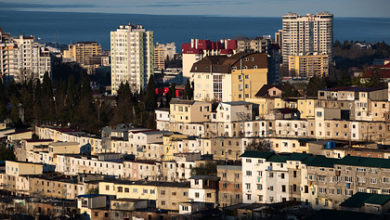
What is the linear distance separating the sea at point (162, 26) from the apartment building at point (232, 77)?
7180 centimetres

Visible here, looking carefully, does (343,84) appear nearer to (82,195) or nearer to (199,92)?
(199,92)

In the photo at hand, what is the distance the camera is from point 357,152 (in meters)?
23.2

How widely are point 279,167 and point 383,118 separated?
482 cm

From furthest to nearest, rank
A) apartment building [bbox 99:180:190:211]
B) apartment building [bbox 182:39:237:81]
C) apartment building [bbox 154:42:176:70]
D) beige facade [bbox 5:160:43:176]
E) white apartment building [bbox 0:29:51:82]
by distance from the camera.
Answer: apartment building [bbox 154:42:176:70], white apartment building [bbox 0:29:51:82], apartment building [bbox 182:39:237:81], beige facade [bbox 5:160:43:176], apartment building [bbox 99:180:190:211]

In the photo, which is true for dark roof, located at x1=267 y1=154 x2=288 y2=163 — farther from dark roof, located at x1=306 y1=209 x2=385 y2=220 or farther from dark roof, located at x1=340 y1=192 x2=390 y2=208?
dark roof, located at x1=306 y1=209 x2=385 y2=220

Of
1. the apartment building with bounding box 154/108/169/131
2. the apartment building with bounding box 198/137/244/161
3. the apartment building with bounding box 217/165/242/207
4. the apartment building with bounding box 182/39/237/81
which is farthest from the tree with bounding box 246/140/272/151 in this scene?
the apartment building with bounding box 182/39/237/81

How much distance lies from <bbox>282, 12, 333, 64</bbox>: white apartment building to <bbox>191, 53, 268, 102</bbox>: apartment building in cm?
3658

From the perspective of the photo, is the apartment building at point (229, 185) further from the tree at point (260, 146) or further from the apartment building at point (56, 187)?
the apartment building at point (56, 187)

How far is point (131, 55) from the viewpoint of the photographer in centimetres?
4881

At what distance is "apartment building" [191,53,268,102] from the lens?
103 ft

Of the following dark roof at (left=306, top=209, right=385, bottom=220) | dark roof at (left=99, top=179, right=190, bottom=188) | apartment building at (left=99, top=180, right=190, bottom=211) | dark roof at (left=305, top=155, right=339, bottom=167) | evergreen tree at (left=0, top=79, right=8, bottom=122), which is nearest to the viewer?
dark roof at (left=306, top=209, right=385, bottom=220)

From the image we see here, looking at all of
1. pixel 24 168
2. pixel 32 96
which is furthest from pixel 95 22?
pixel 24 168

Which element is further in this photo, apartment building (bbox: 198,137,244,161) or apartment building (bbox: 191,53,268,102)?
apartment building (bbox: 191,53,268,102)

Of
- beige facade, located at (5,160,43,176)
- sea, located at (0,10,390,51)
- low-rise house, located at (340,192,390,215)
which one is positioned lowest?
low-rise house, located at (340,192,390,215)
